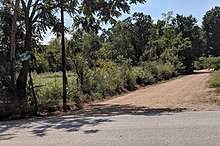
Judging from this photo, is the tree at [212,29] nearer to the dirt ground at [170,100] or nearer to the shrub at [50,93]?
the dirt ground at [170,100]

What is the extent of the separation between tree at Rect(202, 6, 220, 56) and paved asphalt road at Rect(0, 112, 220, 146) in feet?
327

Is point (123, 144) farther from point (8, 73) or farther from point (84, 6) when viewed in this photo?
point (84, 6)

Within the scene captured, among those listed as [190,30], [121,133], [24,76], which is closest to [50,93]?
[24,76]

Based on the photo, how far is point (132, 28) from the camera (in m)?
83.7

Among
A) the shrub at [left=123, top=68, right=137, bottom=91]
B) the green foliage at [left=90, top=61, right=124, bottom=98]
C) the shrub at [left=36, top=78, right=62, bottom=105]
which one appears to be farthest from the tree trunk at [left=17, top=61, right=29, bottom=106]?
the shrub at [left=123, top=68, right=137, bottom=91]

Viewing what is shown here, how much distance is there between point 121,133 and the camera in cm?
938

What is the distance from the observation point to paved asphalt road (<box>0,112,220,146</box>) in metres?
8.24

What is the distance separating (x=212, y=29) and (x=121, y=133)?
365 ft

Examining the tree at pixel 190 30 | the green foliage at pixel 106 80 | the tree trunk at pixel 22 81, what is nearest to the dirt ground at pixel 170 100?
the green foliage at pixel 106 80

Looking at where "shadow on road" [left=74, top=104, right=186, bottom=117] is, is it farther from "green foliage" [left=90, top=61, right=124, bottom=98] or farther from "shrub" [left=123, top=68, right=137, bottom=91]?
"shrub" [left=123, top=68, right=137, bottom=91]

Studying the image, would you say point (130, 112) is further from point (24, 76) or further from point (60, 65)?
point (60, 65)

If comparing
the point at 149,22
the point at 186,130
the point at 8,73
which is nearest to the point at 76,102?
the point at 8,73

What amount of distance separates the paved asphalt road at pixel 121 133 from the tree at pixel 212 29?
99.6m

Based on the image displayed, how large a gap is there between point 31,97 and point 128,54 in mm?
56886
